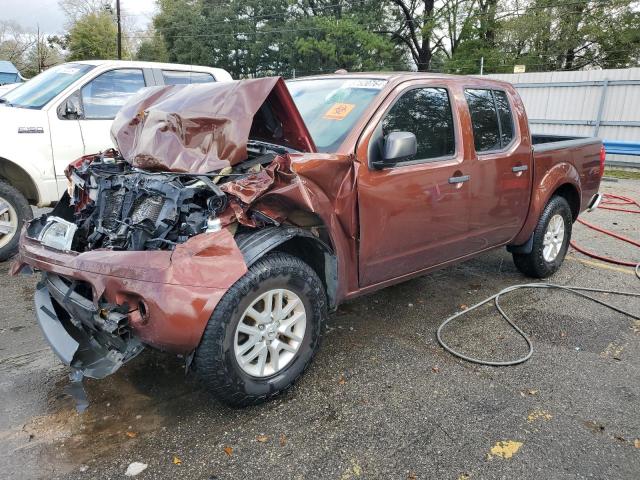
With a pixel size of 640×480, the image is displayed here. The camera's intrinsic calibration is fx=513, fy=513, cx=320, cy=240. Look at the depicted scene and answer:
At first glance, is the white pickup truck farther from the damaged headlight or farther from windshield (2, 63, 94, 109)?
the damaged headlight

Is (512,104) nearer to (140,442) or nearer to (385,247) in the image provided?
(385,247)

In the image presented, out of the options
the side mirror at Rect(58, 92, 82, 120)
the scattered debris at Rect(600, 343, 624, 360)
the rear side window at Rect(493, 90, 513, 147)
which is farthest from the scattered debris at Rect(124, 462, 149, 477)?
the side mirror at Rect(58, 92, 82, 120)

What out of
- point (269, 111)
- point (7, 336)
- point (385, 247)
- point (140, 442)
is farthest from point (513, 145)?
point (7, 336)

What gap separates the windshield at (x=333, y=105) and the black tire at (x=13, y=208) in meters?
3.13

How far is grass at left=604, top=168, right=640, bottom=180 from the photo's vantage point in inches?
481

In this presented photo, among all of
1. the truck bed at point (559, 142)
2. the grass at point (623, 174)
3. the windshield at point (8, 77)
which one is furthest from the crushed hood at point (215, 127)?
the windshield at point (8, 77)

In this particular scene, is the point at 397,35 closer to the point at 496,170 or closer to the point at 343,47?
the point at 343,47

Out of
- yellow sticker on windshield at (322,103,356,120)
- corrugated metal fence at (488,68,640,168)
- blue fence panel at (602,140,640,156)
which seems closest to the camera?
yellow sticker on windshield at (322,103,356,120)

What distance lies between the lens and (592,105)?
1441 centimetres

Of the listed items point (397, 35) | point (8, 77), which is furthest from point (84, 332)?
point (397, 35)

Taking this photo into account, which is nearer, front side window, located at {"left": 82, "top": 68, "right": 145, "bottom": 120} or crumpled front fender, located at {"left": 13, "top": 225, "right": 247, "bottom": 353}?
crumpled front fender, located at {"left": 13, "top": 225, "right": 247, "bottom": 353}

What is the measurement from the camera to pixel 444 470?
245cm

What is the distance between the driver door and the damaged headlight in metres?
1.70

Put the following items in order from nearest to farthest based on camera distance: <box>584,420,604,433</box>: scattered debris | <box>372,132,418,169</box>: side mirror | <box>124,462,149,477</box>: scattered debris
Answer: <box>124,462,149,477</box>: scattered debris, <box>584,420,604,433</box>: scattered debris, <box>372,132,418,169</box>: side mirror
